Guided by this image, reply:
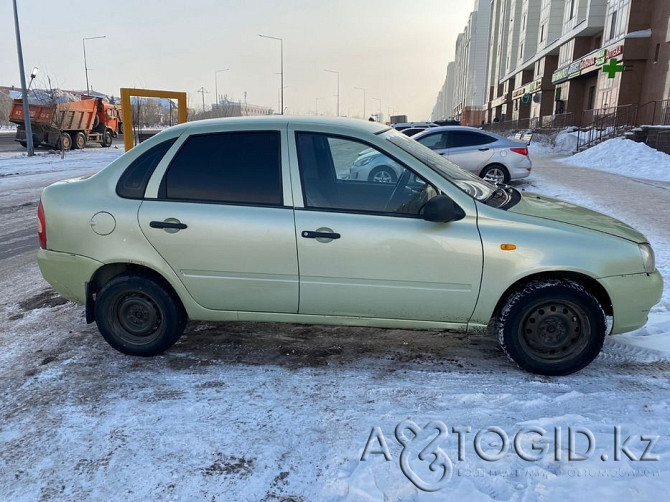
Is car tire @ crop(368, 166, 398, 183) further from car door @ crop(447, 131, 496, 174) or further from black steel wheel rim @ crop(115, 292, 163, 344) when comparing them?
car door @ crop(447, 131, 496, 174)

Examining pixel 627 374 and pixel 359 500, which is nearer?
pixel 359 500

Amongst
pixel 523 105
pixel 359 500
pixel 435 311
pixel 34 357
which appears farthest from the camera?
pixel 523 105

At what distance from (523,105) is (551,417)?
204ft

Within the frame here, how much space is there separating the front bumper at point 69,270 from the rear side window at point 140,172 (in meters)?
0.58

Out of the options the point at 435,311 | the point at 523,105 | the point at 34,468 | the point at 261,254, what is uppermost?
the point at 523,105

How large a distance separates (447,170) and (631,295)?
5.12 ft

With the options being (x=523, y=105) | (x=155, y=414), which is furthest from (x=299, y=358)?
(x=523, y=105)

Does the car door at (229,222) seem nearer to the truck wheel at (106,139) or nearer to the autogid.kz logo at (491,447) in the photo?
the autogid.kz logo at (491,447)

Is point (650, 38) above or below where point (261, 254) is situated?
above

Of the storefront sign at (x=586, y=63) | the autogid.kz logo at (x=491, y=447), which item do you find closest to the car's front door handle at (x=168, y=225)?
the autogid.kz logo at (x=491, y=447)

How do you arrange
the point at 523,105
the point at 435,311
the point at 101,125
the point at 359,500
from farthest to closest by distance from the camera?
the point at 523,105 → the point at 101,125 → the point at 435,311 → the point at 359,500

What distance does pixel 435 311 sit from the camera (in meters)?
3.56

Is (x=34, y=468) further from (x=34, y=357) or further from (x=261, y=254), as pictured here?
(x=261, y=254)

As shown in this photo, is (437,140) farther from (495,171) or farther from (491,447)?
(491,447)
